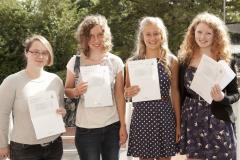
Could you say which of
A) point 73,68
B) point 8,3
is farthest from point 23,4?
point 73,68

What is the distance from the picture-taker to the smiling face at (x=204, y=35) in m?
3.55

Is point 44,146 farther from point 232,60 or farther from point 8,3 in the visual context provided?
point 8,3

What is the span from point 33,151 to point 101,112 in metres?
0.65

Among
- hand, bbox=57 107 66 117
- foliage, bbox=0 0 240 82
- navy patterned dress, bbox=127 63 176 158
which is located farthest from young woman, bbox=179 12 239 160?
foliage, bbox=0 0 240 82

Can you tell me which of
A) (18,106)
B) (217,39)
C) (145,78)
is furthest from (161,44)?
(18,106)

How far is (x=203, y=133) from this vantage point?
3.56 metres

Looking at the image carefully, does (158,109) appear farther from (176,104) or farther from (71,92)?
(71,92)

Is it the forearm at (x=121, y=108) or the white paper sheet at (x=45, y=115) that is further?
the forearm at (x=121, y=108)

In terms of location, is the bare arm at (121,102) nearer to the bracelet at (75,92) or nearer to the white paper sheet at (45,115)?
the bracelet at (75,92)

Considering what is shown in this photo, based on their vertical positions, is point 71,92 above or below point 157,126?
above

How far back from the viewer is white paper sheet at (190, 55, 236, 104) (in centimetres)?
341

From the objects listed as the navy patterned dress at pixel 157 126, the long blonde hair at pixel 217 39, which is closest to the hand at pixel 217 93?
the long blonde hair at pixel 217 39

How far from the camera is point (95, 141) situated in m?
3.68

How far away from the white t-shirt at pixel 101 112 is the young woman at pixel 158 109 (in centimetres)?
17
